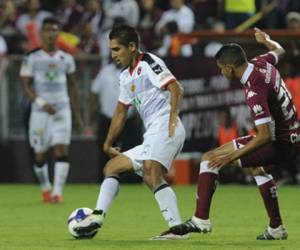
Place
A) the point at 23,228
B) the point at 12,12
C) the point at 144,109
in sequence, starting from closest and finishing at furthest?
the point at 144,109, the point at 23,228, the point at 12,12

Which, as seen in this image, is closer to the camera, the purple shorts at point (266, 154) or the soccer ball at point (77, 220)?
the purple shorts at point (266, 154)

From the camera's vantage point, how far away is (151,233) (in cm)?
1148

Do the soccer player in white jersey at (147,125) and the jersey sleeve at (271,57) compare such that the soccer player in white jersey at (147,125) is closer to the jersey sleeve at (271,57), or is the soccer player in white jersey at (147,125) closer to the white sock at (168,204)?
the white sock at (168,204)

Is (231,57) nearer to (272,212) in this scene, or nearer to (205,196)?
(205,196)

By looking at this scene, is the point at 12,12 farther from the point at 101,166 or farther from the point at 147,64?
the point at 147,64

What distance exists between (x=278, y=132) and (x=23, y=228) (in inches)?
127

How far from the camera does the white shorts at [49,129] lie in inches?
662

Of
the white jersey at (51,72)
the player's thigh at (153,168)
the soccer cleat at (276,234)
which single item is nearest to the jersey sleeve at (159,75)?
the player's thigh at (153,168)

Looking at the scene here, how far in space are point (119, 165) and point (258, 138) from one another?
1418mm

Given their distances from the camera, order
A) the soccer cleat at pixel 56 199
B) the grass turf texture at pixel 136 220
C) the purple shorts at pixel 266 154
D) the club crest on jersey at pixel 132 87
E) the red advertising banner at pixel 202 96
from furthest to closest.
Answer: the red advertising banner at pixel 202 96, the soccer cleat at pixel 56 199, the club crest on jersey at pixel 132 87, the purple shorts at pixel 266 154, the grass turf texture at pixel 136 220

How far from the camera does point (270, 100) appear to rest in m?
10.3

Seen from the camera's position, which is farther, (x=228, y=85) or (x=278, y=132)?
(x=228, y=85)

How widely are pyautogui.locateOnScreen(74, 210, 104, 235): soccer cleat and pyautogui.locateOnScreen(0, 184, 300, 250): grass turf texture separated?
0.12 meters

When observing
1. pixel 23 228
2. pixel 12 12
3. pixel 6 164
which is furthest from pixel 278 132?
pixel 12 12
